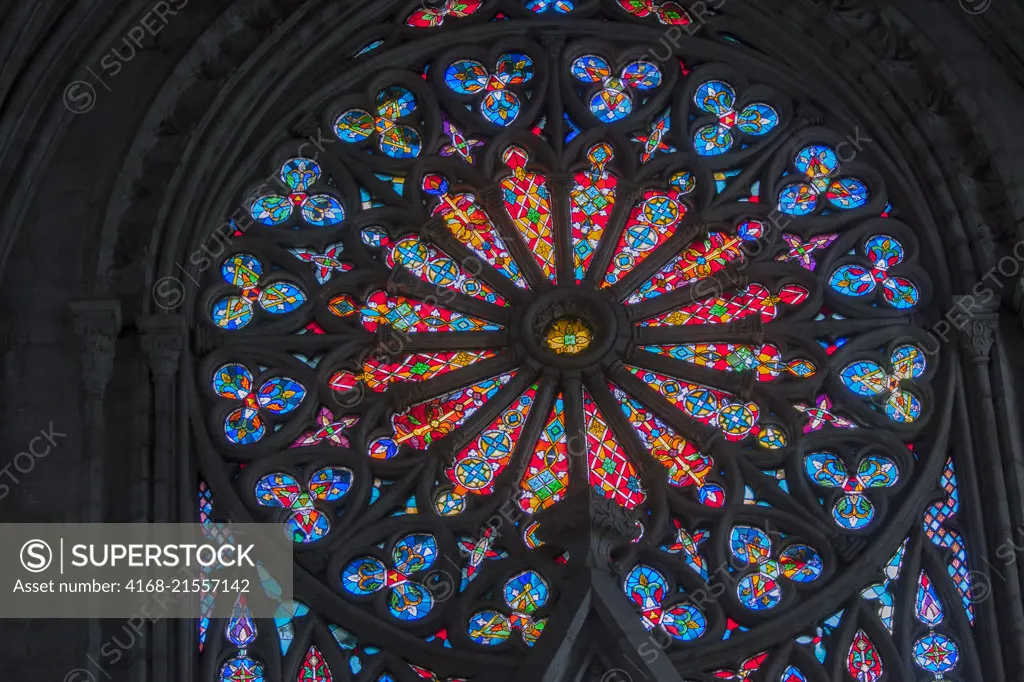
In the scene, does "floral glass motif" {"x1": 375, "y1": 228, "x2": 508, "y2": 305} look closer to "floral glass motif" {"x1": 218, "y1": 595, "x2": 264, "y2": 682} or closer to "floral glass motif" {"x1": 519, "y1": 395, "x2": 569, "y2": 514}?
"floral glass motif" {"x1": 519, "y1": 395, "x2": 569, "y2": 514}

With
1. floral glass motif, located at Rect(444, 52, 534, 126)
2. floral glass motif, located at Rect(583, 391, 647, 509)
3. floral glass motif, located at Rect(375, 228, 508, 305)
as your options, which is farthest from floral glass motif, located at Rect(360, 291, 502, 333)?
floral glass motif, located at Rect(444, 52, 534, 126)

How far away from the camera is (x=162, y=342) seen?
18.2 m

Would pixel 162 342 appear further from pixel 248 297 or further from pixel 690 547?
pixel 690 547

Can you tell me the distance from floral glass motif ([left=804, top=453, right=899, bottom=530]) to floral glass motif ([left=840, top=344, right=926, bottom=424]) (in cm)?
47

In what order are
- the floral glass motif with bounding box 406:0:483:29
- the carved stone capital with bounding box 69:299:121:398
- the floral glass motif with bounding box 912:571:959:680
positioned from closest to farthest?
the floral glass motif with bounding box 912:571:959:680 → the carved stone capital with bounding box 69:299:121:398 → the floral glass motif with bounding box 406:0:483:29

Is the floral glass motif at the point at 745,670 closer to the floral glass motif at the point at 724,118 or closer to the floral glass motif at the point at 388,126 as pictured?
the floral glass motif at the point at 724,118

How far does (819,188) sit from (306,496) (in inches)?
202

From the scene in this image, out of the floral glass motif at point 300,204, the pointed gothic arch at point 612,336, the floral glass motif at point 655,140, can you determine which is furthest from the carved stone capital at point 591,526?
the floral glass motif at point 655,140

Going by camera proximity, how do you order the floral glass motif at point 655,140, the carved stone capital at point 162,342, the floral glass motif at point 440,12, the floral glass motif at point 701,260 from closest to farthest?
the carved stone capital at point 162,342
the floral glass motif at point 701,260
the floral glass motif at point 655,140
the floral glass motif at point 440,12

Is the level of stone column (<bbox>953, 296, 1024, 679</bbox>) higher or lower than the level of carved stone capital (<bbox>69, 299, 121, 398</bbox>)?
lower

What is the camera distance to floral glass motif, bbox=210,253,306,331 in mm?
18938

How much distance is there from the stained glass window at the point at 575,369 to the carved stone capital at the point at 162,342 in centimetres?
39

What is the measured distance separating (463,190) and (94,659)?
532cm

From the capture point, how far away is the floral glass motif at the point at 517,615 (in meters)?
17.4
